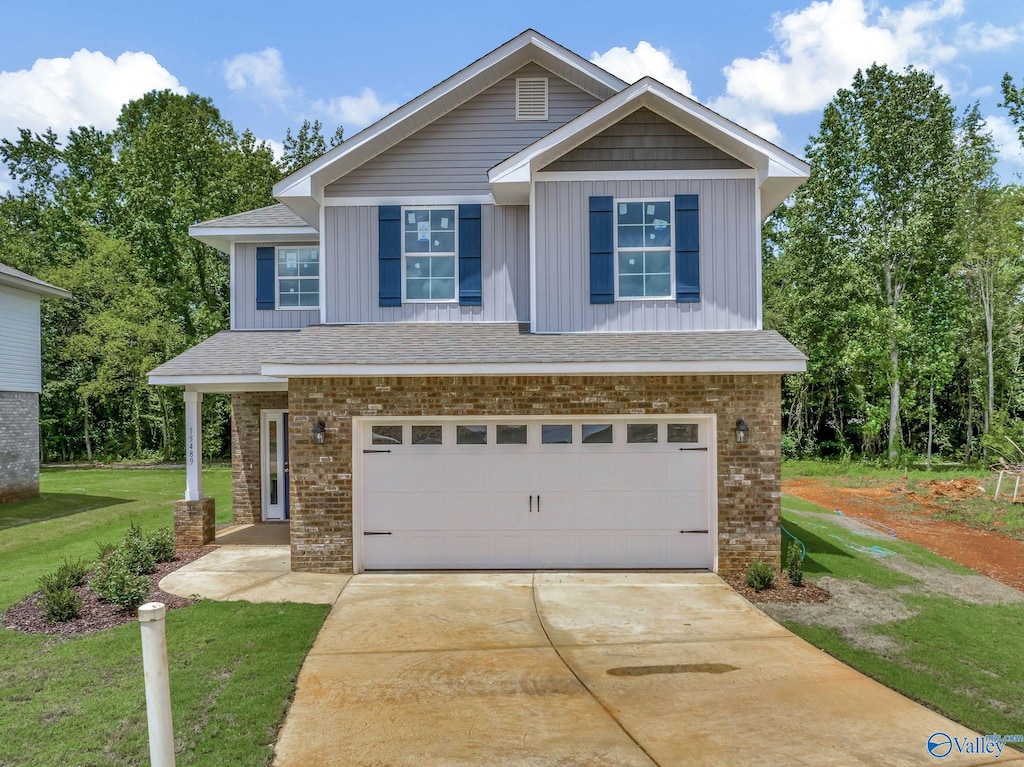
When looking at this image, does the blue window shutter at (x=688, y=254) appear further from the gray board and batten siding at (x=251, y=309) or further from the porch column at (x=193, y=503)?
the porch column at (x=193, y=503)

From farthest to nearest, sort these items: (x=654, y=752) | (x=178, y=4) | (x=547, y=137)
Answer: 1. (x=178, y=4)
2. (x=547, y=137)
3. (x=654, y=752)

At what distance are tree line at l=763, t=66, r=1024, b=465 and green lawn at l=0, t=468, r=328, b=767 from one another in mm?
22851

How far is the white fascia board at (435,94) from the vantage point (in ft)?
33.0

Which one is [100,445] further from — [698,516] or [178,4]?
[698,516]

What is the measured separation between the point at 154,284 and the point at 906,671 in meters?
29.4

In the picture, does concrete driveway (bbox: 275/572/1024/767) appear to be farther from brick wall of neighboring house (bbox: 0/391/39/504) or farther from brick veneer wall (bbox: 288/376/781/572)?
brick wall of neighboring house (bbox: 0/391/39/504)

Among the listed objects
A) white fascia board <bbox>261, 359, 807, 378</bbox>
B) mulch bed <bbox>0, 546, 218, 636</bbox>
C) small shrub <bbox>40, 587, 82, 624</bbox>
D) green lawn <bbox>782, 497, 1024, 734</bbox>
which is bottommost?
green lawn <bbox>782, 497, 1024, 734</bbox>

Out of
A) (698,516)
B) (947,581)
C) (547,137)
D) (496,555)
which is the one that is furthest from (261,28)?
(947,581)

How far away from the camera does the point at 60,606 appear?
6789 mm

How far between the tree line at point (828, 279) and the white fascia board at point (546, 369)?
17586 mm

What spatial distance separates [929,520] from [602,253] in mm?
11003

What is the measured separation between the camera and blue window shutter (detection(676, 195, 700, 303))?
965cm

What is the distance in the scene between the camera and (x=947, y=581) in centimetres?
923

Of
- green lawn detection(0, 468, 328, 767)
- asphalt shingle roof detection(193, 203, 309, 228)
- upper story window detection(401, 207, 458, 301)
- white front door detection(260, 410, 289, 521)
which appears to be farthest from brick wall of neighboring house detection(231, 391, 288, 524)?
upper story window detection(401, 207, 458, 301)
